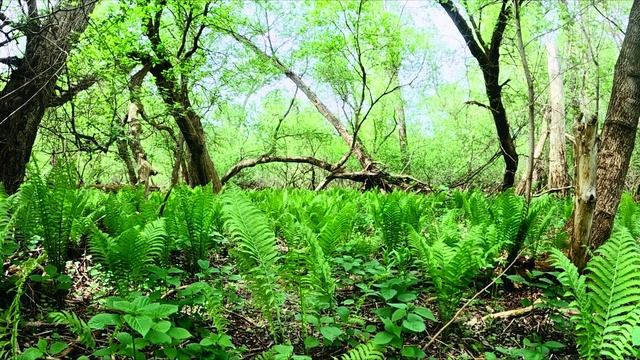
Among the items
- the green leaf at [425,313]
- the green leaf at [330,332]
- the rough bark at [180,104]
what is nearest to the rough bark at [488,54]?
the rough bark at [180,104]

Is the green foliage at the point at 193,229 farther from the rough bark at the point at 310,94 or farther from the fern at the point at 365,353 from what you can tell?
the rough bark at the point at 310,94

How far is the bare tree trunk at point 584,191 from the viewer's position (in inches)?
113

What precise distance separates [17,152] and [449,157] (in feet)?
53.9

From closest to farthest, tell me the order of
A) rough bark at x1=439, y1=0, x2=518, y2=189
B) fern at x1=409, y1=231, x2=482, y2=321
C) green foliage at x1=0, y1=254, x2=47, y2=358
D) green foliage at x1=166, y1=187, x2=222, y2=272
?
green foliage at x1=0, y1=254, x2=47, y2=358
fern at x1=409, y1=231, x2=482, y2=321
green foliage at x1=166, y1=187, x2=222, y2=272
rough bark at x1=439, y1=0, x2=518, y2=189

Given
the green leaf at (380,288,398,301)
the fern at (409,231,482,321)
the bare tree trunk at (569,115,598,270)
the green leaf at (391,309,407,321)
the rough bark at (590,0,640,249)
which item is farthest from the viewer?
the rough bark at (590,0,640,249)

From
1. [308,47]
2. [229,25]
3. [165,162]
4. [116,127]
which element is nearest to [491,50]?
[308,47]

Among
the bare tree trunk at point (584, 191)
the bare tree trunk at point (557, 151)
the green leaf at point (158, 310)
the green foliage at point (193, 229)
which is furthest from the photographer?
the bare tree trunk at point (557, 151)

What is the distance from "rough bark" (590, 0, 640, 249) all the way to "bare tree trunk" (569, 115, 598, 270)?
0.11 meters

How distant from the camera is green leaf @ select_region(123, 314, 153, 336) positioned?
4.51 ft

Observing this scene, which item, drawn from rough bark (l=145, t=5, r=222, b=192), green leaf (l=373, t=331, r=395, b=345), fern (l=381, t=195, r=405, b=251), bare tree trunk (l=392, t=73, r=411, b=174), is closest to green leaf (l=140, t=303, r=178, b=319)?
green leaf (l=373, t=331, r=395, b=345)

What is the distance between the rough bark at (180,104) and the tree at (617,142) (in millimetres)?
4740

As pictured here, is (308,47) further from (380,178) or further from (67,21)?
(67,21)

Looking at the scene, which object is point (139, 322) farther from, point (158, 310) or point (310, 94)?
point (310, 94)

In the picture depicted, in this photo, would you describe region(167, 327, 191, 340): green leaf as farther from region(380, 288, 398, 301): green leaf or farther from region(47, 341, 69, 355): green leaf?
region(380, 288, 398, 301): green leaf
